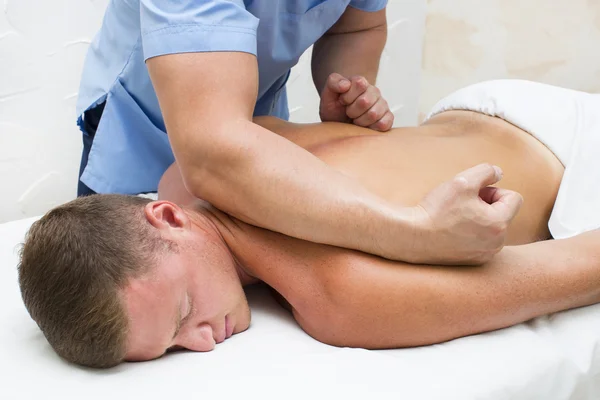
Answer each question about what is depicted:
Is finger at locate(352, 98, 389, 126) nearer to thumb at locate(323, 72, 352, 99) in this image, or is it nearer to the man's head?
thumb at locate(323, 72, 352, 99)

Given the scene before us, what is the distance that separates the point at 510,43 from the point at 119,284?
1.99 metres

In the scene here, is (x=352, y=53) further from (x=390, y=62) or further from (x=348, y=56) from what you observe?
(x=390, y=62)

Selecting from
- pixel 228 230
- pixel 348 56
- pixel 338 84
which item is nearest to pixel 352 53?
pixel 348 56

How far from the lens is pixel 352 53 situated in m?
1.79

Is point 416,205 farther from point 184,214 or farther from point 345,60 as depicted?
point 345,60

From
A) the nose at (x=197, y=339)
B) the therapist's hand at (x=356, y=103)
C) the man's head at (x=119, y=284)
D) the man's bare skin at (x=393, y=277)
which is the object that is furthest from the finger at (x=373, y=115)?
the nose at (x=197, y=339)

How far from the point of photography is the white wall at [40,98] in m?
2.03

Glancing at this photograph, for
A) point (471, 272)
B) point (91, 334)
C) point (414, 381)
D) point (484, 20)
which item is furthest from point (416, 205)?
point (484, 20)

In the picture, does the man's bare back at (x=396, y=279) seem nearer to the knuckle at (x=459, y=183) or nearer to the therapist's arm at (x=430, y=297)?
the therapist's arm at (x=430, y=297)

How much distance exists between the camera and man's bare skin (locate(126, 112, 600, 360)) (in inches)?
46.4

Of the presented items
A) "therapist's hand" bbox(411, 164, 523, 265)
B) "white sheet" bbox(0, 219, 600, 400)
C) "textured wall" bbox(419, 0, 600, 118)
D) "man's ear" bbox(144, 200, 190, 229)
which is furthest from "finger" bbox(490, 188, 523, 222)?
"textured wall" bbox(419, 0, 600, 118)

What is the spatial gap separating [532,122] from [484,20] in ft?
4.06

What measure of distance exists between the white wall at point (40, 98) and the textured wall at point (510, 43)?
136cm

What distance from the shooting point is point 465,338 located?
4.00 feet
